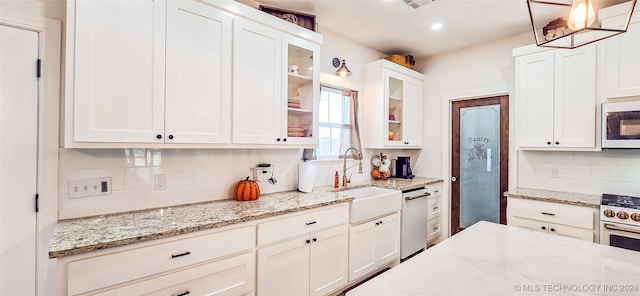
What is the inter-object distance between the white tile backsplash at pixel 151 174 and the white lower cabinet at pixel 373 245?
0.90 m

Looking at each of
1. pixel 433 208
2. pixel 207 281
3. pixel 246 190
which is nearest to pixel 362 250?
pixel 246 190

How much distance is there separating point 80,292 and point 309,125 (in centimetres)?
186

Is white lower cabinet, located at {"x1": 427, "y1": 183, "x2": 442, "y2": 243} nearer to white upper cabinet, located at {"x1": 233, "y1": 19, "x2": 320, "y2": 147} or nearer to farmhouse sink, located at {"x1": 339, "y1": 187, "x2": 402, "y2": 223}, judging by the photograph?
farmhouse sink, located at {"x1": 339, "y1": 187, "x2": 402, "y2": 223}

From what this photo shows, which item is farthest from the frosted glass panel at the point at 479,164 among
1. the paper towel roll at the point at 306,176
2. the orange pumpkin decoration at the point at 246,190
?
the orange pumpkin decoration at the point at 246,190

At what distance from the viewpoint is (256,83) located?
7.22 ft

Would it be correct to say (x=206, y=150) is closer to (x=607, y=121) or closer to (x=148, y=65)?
(x=148, y=65)

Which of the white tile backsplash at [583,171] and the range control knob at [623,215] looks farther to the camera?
the white tile backsplash at [583,171]

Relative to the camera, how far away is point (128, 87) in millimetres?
1637

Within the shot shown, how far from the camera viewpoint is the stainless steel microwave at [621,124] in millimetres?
2297

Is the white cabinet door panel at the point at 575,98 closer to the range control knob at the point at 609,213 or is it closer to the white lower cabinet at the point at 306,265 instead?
the range control knob at the point at 609,213

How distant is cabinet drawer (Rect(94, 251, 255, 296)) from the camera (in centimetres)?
146

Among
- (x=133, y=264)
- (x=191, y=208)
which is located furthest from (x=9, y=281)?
(x=191, y=208)

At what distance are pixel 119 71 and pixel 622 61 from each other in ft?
12.4

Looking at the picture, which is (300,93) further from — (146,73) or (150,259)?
(150,259)
